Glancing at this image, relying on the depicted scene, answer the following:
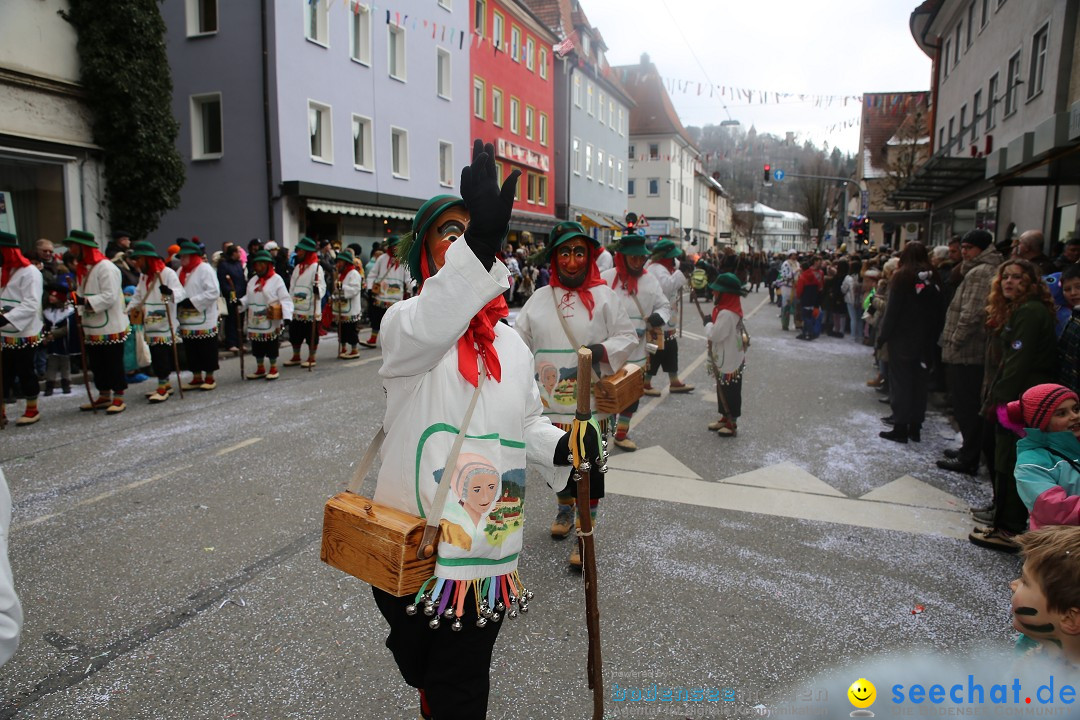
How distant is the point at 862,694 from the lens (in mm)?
1376

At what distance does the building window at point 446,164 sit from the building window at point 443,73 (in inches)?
72.4

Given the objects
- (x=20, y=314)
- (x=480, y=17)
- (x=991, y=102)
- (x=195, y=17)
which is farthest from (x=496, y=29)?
(x=20, y=314)

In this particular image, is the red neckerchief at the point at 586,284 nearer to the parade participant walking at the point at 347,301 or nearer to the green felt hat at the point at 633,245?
the green felt hat at the point at 633,245

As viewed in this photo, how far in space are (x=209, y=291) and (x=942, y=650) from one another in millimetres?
9199

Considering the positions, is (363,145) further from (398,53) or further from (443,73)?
(443,73)

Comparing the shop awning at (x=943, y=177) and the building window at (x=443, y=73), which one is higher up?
the building window at (x=443, y=73)

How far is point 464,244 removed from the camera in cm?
205

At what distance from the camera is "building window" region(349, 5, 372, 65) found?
21.9 m

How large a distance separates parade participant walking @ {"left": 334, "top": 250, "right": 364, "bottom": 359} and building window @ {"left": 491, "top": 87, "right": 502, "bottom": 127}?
68.3ft

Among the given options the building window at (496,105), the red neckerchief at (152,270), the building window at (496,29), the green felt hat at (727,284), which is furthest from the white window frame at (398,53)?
the green felt hat at (727,284)

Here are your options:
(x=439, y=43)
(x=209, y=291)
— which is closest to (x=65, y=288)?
(x=209, y=291)

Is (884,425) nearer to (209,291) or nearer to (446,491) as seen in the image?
(446,491)

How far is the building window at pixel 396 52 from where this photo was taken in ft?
78.6

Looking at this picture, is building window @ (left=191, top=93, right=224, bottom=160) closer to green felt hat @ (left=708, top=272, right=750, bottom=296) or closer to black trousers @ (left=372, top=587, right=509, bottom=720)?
green felt hat @ (left=708, top=272, right=750, bottom=296)
